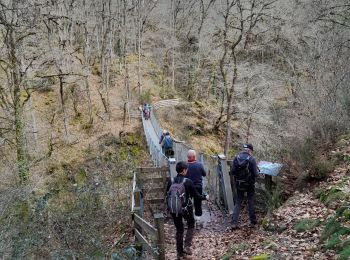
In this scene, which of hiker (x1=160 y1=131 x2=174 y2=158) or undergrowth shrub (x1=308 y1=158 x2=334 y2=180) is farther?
hiker (x1=160 y1=131 x2=174 y2=158)

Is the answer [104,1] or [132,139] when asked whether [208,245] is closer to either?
[132,139]

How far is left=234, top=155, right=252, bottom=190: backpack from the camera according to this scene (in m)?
7.70

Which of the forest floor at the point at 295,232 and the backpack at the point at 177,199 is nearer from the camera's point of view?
the forest floor at the point at 295,232

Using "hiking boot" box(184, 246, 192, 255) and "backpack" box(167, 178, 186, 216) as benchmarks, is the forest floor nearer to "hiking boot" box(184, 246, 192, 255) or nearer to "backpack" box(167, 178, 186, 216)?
"hiking boot" box(184, 246, 192, 255)

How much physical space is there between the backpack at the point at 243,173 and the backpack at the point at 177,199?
162 cm

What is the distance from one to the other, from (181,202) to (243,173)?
5.77ft

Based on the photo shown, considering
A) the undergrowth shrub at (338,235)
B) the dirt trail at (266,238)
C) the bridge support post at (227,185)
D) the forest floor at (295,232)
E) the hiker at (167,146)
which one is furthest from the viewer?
the hiker at (167,146)

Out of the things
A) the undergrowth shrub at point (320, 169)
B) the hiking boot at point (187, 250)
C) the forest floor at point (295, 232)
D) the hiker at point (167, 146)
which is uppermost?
the undergrowth shrub at point (320, 169)

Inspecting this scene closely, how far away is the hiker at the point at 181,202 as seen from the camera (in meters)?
6.51

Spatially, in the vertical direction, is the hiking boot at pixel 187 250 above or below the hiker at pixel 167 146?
above

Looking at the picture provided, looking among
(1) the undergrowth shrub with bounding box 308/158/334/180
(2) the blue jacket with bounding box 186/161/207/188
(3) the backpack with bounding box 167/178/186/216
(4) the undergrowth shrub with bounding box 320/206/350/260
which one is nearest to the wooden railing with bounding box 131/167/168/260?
(3) the backpack with bounding box 167/178/186/216

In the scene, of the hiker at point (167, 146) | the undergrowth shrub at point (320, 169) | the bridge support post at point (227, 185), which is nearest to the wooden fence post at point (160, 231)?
the undergrowth shrub at point (320, 169)

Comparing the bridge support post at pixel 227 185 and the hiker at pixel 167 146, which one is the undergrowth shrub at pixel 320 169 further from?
the hiker at pixel 167 146

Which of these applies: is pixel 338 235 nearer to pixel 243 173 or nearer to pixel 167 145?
pixel 243 173
